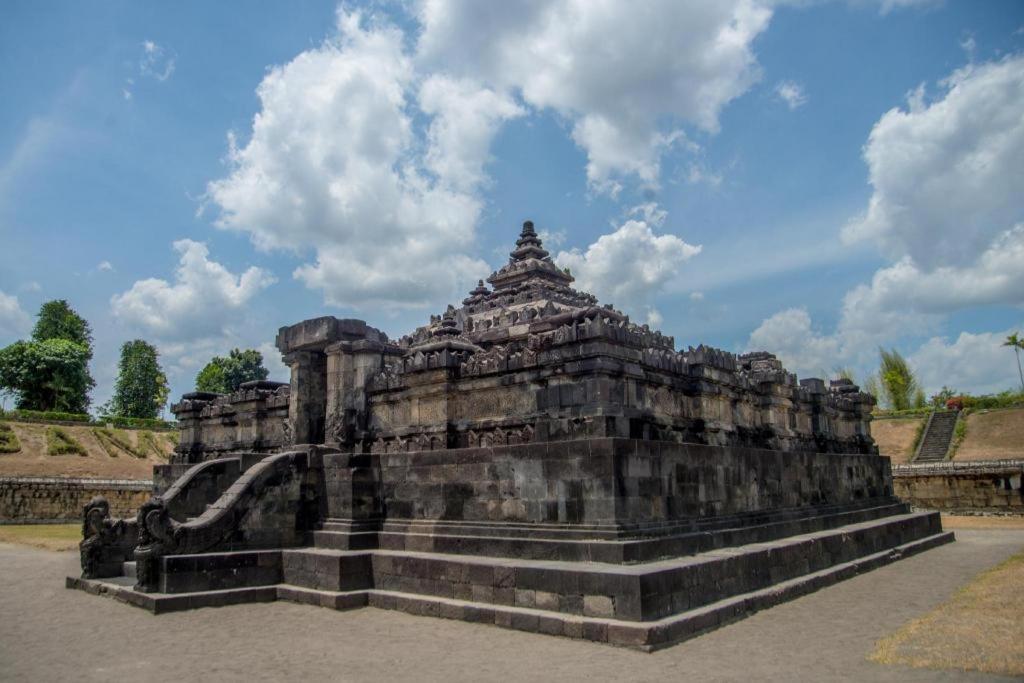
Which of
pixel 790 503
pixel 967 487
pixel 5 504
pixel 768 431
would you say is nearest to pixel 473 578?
pixel 790 503

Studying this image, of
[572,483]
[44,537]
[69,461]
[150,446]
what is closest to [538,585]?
[572,483]

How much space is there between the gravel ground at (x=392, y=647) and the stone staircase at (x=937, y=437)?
110 feet

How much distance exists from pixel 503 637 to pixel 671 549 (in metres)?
2.59

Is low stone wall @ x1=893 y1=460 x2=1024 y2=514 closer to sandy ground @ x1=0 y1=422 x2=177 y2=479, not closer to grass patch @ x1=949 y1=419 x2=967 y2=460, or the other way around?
grass patch @ x1=949 y1=419 x2=967 y2=460

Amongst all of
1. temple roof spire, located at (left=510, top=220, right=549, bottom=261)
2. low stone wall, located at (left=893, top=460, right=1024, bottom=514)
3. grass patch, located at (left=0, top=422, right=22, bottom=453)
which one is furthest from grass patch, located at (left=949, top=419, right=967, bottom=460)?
grass patch, located at (left=0, top=422, right=22, bottom=453)

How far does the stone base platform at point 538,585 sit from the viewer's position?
8143mm

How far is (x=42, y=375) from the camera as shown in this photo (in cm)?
6016

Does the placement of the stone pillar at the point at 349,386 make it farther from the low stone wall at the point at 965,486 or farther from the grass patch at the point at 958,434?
the grass patch at the point at 958,434

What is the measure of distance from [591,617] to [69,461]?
141 ft

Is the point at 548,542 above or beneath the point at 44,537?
above

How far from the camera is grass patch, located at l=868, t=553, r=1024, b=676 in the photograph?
275 inches

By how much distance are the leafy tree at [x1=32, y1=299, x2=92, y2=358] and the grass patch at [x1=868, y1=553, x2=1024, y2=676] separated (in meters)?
75.2

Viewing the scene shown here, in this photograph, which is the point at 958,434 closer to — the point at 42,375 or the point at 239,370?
the point at 239,370

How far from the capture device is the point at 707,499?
11.2m
